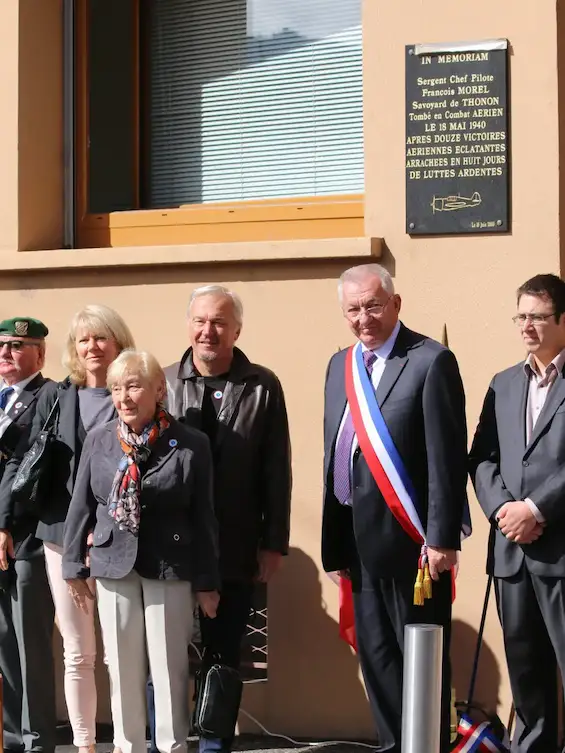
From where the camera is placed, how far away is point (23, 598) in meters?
5.74

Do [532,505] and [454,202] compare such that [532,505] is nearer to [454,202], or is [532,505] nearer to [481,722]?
[481,722]

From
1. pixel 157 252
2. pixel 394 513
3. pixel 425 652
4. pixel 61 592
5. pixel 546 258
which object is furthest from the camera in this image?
pixel 157 252

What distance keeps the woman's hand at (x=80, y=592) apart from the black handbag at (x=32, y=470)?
44cm

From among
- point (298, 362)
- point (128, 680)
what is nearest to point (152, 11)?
point (298, 362)

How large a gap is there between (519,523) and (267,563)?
1.11m

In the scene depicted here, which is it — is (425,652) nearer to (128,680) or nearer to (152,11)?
(128,680)

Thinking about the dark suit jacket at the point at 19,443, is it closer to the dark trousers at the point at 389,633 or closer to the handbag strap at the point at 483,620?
the dark trousers at the point at 389,633

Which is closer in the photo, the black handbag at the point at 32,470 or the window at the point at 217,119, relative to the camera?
the black handbag at the point at 32,470

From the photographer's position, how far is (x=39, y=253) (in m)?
6.70

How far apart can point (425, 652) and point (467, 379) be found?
3.09 meters

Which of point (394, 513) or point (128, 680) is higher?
point (394, 513)

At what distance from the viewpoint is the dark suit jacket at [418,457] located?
488 cm

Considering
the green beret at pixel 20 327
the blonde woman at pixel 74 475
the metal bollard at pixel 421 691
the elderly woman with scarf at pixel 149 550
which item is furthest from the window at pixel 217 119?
the metal bollard at pixel 421 691

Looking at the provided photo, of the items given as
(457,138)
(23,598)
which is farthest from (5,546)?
(457,138)
